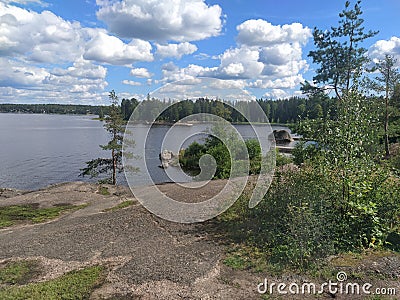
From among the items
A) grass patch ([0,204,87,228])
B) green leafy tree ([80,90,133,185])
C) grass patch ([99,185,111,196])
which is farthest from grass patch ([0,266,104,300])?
green leafy tree ([80,90,133,185])

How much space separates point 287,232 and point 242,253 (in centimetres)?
103

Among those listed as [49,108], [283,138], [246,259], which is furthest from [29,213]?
[49,108]

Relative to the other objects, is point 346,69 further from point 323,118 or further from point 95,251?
point 95,251

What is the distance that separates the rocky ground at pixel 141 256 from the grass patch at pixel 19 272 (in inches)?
8.0

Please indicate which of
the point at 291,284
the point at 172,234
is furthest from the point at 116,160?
the point at 291,284

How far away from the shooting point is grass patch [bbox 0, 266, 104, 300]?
5.32 m

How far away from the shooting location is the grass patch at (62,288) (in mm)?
5320

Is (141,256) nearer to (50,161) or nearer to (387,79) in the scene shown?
(387,79)

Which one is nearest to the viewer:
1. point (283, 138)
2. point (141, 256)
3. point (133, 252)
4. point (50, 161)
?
point (141, 256)

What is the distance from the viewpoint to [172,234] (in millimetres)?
8133

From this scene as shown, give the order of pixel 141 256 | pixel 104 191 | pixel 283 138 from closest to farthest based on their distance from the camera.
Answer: pixel 141 256 < pixel 104 191 < pixel 283 138

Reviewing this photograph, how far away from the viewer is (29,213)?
12.4 meters

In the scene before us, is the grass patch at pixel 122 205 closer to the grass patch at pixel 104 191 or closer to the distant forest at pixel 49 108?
the grass patch at pixel 104 191

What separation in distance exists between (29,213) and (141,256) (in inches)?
301
